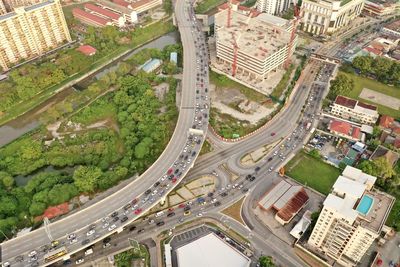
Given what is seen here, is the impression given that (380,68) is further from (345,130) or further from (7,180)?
(7,180)

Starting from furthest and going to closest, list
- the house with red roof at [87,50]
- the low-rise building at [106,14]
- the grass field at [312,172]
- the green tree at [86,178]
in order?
the low-rise building at [106,14], the house with red roof at [87,50], the grass field at [312,172], the green tree at [86,178]

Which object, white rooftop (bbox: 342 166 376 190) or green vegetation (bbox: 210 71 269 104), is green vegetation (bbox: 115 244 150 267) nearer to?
white rooftop (bbox: 342 166 376 190)

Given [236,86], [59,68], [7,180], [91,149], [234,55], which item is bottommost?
[236,86]

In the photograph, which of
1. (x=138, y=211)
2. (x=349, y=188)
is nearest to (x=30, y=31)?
(x=138, y=211)

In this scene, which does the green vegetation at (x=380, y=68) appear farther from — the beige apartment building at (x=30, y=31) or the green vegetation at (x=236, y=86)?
the beige apartment building at (x=30, y=31)

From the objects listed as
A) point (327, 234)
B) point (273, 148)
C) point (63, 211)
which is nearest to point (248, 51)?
point (273, 148)

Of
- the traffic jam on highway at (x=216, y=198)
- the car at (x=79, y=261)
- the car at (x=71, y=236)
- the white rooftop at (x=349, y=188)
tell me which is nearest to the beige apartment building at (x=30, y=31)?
the car at (x=71, y=236)
